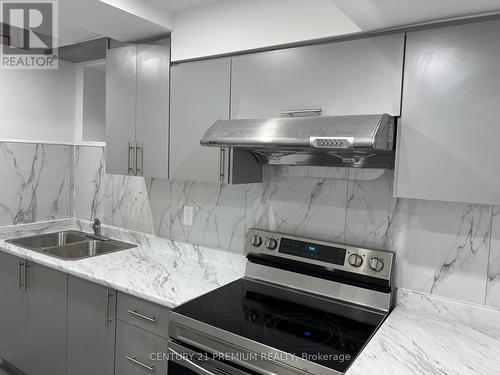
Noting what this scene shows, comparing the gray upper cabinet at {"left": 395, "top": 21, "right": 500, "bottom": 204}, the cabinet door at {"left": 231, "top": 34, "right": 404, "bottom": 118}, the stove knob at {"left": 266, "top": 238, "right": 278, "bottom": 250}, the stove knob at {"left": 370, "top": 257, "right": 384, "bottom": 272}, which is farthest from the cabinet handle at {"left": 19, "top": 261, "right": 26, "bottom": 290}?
the gray upper cabinet at {"left": 395, "top": 21, "right": 500, "bottom": 204}

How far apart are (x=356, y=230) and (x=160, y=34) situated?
60.1 inches

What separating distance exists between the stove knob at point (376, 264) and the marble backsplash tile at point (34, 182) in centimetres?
255

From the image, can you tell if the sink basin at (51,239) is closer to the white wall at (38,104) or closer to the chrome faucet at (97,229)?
the chrome faucet at (97,229)

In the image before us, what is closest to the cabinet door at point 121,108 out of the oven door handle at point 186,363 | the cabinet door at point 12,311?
the cabinet door at point 12,311

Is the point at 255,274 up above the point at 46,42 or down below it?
below

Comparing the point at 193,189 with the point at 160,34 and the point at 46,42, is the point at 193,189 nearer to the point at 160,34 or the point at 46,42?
the point at 160,34

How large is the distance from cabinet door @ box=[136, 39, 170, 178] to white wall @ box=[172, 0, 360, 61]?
122 mm

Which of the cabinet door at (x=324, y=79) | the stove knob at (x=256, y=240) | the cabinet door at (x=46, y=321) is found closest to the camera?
the cabinet door at (x=324, y=79)

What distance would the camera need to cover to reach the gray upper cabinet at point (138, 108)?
212cm

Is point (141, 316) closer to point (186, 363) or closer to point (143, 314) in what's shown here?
point (143, 314)

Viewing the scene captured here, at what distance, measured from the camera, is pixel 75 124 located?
3160 millimetres

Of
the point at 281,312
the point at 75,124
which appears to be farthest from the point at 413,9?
the point at 75,124

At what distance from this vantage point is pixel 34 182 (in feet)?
9.53

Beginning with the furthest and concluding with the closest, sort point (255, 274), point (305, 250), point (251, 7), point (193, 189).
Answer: point (193, 189) < point (255, 274) < point (305, 250) < point (251, 7)
